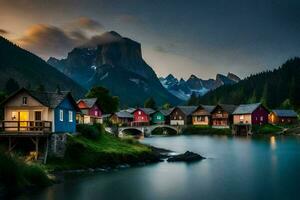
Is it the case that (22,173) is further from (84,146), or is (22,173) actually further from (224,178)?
(224,178)

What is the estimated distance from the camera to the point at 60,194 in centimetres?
3669

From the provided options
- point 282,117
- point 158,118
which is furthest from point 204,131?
point 158,118

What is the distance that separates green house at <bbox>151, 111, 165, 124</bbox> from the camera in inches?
→ 7640

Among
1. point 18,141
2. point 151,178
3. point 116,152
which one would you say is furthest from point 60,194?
point 116,152

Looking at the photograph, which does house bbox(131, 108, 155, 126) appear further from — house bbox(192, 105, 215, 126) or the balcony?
the balcony

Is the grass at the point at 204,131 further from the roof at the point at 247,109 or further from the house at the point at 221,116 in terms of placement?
the roof at the point at 247,109

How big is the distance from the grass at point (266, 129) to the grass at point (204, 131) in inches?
365

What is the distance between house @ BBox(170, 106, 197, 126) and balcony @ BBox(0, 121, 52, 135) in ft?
433

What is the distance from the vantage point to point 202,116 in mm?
176625

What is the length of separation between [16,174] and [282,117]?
141 meters

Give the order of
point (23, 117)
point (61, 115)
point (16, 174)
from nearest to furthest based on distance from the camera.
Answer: point (16, 174), point (23, 117), point (61, 115)

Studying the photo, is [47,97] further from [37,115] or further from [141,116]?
[141,116]

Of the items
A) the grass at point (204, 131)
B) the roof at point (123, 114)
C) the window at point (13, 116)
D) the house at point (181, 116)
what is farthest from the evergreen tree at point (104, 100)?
the house at point (181, 116)

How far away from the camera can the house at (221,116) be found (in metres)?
165
